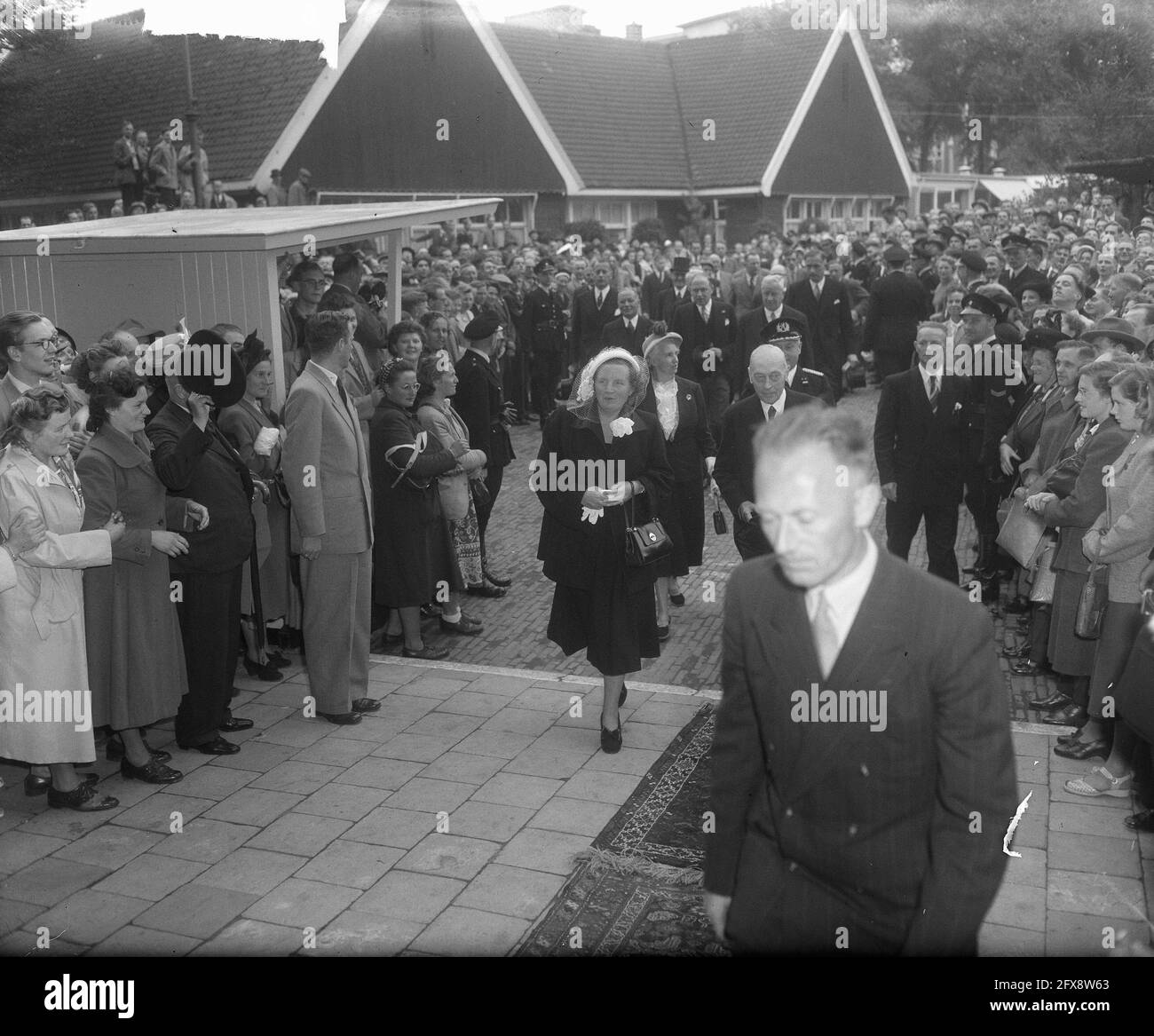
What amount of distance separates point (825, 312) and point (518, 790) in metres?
10.3

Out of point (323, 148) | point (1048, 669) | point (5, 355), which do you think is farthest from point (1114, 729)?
point (323, 148)

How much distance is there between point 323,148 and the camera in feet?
84.3

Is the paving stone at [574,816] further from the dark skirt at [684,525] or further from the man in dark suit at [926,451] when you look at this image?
the man in dark suit at [926,451]

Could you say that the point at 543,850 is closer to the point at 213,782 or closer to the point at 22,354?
the point at 213,782

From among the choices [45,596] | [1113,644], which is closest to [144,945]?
[45,596]

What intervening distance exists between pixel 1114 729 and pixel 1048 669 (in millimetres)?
1693

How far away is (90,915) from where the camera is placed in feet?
16.4

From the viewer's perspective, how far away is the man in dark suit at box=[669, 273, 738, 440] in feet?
45.6

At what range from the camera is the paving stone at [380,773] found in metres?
6.34

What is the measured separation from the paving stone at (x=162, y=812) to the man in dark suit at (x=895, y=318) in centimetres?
1125

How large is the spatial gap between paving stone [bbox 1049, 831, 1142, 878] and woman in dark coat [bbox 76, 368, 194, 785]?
424 centimetres

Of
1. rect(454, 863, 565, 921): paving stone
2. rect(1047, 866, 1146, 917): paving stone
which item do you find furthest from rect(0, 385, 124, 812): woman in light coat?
rect(1047, 866, 1146, 917): paving stone
